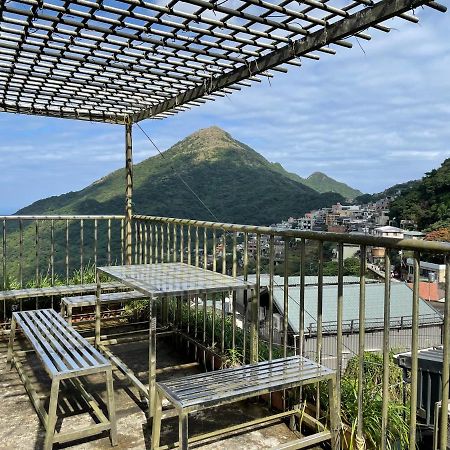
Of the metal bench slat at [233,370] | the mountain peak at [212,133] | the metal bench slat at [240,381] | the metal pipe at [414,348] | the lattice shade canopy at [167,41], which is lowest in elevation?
the metal bench slat at [233,370]

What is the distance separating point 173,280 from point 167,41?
1.69 m

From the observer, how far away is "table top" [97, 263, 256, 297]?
2.59 m

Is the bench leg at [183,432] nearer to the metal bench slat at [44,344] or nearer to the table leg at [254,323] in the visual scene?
the metal bench slat at [44,344]

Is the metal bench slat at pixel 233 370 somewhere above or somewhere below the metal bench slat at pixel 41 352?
below

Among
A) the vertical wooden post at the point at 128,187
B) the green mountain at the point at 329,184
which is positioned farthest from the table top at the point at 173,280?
the green mountain at the point at 329,184

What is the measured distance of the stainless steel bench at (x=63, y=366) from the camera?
213 cm

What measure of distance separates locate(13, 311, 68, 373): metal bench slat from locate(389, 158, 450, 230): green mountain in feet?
143

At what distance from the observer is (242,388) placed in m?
1.99

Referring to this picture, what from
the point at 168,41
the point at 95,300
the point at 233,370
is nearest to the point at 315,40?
the point at 168,41

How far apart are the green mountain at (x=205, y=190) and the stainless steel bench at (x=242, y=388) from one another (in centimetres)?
2823

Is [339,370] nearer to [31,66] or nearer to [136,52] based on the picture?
→ [136,52]

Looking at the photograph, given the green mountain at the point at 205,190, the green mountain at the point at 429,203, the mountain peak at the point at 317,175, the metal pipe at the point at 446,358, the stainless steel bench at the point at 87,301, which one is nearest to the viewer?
the metal pipe at the point at 446,358

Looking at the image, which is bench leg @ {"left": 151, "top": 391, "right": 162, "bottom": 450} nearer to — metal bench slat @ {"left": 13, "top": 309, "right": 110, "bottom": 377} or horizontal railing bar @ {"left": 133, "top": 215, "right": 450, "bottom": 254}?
metal bench slat @ {"left": 13, "top": 309, "right": 110, "bottom": 377}

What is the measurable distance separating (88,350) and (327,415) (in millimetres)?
1426
